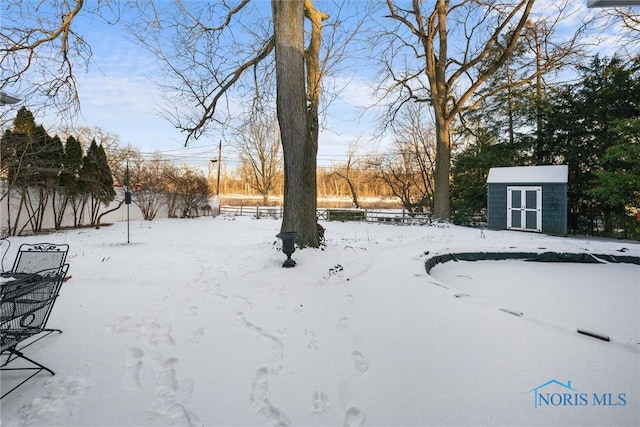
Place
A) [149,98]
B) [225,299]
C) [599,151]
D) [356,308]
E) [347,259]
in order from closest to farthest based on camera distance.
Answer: [356,308] → [225,299] → [347,259] → [149,98] → [599,151]

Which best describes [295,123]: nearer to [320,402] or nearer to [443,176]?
[320,402]

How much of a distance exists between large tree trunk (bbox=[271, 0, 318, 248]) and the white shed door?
8582 millimetres

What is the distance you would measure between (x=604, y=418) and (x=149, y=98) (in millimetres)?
8711

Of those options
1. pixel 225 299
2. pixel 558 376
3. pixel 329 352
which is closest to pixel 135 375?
pixel 329 352

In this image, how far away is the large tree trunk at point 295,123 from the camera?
6.07 metres

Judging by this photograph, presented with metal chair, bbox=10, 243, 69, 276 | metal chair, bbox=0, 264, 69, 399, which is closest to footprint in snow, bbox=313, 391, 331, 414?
metal chair, bbox=0, 264, 69, 399

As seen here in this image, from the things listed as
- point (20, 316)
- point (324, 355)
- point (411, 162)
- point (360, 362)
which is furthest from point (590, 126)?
point (20, 316)

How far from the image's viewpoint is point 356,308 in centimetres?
342

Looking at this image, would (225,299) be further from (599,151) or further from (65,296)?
(599,151)

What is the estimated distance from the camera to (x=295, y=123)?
614 centimetres

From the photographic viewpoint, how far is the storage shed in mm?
10297

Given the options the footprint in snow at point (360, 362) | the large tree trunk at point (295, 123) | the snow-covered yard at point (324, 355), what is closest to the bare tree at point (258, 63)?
the large tree trunk at point (295, 123)

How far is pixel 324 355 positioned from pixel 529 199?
11.3 meters

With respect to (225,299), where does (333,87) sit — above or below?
above
